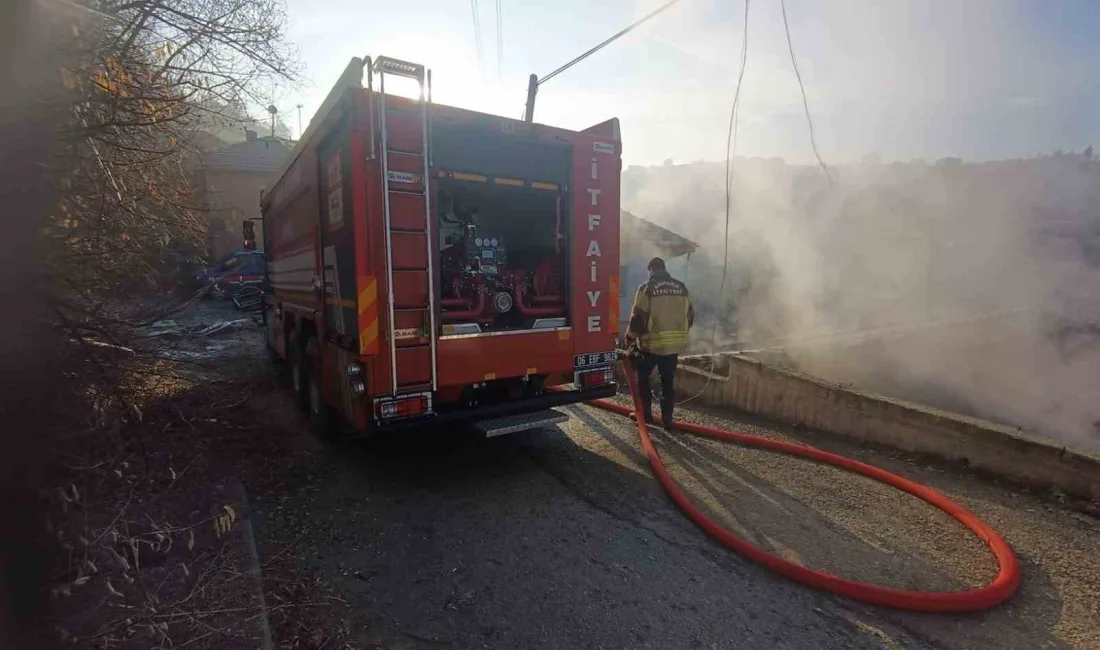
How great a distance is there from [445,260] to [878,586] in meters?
3.89

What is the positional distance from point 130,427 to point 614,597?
8.05 ft

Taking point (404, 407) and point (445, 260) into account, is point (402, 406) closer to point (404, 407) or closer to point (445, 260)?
point (404, 407)

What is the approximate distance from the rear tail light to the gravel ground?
0.68 m

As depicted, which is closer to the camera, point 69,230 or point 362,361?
point 69,230

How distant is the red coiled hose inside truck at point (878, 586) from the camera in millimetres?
2799

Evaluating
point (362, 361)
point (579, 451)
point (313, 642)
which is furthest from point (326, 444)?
point (313, 642)

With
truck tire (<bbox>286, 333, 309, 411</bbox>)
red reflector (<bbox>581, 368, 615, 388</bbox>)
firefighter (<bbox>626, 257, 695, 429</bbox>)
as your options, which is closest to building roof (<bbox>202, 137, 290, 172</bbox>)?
truck tire (<bbox>286, 333, 309, 411</bbox>)

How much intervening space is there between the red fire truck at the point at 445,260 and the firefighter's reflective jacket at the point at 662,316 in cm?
74

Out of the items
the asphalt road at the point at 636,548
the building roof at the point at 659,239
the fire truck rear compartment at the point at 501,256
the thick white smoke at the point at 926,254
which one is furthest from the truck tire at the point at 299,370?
the building roof at the point at 659,239

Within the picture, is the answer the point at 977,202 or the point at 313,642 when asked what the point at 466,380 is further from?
the point at 977,202

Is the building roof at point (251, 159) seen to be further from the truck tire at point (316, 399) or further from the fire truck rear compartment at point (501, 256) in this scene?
the fire truck rear compartment at point (501, 256)

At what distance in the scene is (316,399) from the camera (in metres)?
5.59

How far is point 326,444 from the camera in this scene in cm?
550

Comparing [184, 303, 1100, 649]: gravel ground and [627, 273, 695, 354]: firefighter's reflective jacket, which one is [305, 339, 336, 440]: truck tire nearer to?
[184, 303, 1100, 649]: gravel ground
